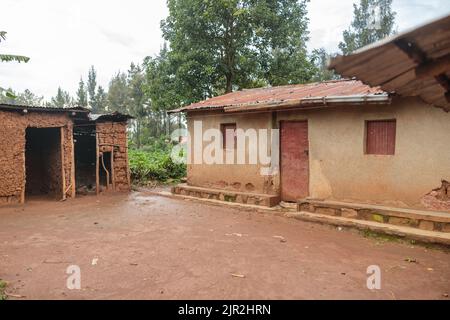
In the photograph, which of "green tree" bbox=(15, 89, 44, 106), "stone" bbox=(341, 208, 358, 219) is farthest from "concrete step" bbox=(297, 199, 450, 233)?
"green tree" bbox=(15, 89, 44, 106)

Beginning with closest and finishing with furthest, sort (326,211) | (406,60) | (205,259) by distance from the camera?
(406,60) < (205,259) < (326,211)

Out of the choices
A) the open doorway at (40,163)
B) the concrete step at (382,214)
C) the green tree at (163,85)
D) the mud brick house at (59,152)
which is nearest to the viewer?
the concrete step at (382,214)

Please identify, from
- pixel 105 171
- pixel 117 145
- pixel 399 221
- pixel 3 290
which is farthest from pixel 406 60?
pixel 105 171

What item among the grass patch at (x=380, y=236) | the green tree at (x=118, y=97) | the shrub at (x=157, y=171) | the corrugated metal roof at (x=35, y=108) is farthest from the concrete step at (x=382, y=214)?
the green tree at (x=118, y=97)

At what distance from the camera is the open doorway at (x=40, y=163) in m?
12.9

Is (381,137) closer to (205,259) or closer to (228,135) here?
(228,135)

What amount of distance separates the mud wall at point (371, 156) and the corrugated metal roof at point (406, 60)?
340cm

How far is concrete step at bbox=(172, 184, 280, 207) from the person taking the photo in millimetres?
9670

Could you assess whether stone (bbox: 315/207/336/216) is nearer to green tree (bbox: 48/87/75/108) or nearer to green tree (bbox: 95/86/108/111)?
green tree (bbox: 95/86/108/111)

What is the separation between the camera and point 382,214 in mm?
7398

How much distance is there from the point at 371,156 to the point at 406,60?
513cm

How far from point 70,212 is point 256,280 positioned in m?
6.99

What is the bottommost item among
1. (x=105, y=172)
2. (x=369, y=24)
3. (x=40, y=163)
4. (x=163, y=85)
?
(x=105, y=172)

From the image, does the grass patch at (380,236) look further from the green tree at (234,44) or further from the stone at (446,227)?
the green tree at (234,44)
